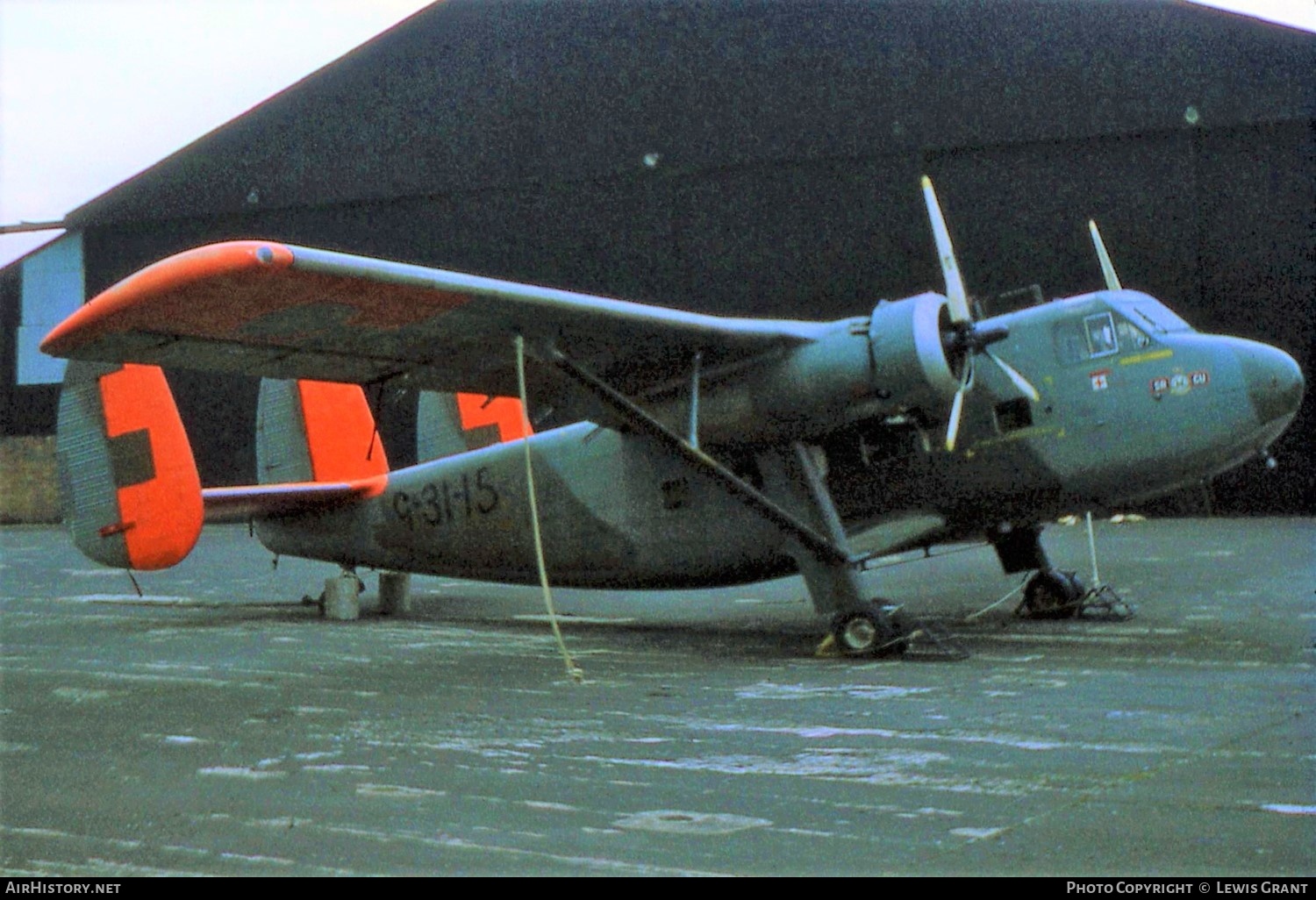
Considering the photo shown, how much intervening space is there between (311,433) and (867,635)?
7.98 meters

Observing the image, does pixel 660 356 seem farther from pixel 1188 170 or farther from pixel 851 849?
pixel 1188 170

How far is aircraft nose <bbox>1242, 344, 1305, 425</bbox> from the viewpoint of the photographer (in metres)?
11.2

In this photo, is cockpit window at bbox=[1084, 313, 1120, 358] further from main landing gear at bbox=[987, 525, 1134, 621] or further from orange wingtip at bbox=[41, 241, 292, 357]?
orange wingtip at bbox=[41, 241, 292, 357]

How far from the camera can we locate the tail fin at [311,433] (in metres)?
16.2

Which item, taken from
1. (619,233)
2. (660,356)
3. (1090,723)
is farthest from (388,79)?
(1090,723)

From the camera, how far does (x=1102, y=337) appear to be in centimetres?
1160

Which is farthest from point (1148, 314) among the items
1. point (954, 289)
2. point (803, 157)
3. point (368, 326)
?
point (803, 157)

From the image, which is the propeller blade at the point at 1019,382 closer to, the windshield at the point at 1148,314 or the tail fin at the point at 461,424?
the windshield at the point at 1148,314

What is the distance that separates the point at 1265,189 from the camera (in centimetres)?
2806

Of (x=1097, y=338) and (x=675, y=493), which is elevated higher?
(x=1097, y=338)

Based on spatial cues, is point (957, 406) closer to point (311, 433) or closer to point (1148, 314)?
point (1148, 314)

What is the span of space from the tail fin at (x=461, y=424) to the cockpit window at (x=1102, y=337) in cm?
726

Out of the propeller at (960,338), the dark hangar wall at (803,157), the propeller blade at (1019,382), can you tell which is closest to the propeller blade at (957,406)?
the propeller at (960,338)

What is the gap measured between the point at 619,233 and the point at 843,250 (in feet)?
18.9
